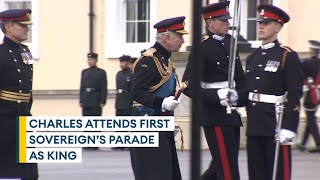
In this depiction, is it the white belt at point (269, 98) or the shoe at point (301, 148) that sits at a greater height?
the white belt at point (269, 98)

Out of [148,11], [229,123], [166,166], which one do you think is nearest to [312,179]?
[229,123]

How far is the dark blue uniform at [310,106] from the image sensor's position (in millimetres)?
15805


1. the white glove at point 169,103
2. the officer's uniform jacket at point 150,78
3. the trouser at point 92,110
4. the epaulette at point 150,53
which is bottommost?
the trouser at point 92,110

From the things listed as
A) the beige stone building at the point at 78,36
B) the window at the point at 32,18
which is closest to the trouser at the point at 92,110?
the beige stone building at the point at 78,36

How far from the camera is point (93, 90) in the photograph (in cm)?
1842

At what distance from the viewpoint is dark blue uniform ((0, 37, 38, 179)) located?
8617 mm

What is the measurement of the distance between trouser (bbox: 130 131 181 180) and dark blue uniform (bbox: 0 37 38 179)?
3.83ft

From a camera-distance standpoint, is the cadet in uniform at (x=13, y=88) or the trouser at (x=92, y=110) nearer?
the cadet in uniform at (x=13, y=88)

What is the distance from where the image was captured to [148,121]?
805cm

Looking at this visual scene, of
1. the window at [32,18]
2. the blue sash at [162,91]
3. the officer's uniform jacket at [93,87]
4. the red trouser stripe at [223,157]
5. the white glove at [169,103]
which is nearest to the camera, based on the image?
the white glove at [169,103]

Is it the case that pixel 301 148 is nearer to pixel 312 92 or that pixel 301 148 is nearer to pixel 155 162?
pixel 312 92

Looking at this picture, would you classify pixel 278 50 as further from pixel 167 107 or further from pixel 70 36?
pixel 70 36

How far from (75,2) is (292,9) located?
491 centimetres

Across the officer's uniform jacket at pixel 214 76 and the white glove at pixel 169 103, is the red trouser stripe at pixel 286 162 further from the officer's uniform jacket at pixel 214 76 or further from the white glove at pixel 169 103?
the white glove at pixel 169 103
